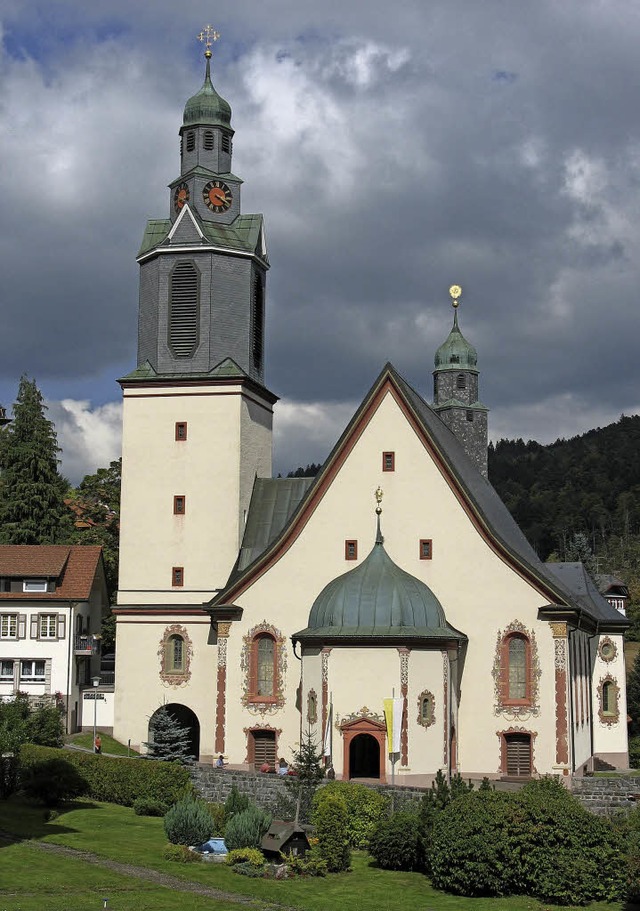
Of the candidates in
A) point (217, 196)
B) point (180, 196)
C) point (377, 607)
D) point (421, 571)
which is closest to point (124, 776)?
point (377, 607)

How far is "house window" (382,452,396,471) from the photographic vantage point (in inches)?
1951

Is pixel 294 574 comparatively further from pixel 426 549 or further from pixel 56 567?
pixel 56 567

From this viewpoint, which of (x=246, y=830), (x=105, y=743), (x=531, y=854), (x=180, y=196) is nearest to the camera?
(x=531, y=854)

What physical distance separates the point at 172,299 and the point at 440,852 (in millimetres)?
28652

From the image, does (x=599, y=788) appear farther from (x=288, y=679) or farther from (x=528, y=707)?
(x=288, y=679)

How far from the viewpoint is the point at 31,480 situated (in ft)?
260

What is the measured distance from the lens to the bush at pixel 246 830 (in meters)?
33.3

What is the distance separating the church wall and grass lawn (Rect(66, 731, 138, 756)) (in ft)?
16.6

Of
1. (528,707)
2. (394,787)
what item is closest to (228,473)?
(528,707)

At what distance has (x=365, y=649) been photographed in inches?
1736

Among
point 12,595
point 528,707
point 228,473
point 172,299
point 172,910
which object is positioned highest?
point 172,299

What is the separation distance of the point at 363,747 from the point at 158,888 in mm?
16173

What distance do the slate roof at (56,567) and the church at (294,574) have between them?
883 centimetres

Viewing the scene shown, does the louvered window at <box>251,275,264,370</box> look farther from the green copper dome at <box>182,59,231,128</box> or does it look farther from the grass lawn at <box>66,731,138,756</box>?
the grass lawn at <box>66,731,138,756</box>
